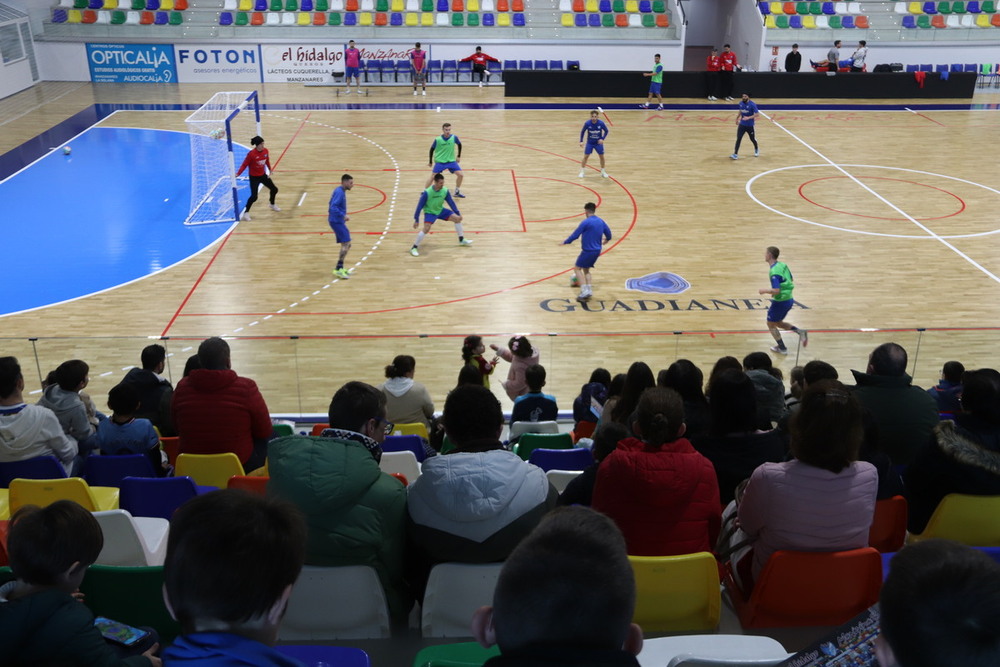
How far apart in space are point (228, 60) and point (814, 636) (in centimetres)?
2994

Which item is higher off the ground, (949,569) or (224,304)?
(949,569)

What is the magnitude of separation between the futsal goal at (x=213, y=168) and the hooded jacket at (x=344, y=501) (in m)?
14.1

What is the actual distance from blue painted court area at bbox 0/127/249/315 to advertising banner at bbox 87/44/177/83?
805 cm

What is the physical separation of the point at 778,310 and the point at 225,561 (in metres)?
10.8

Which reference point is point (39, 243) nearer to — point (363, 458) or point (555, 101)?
point (363, 458)

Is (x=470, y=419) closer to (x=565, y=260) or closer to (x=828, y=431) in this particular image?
(x=828, y=431)

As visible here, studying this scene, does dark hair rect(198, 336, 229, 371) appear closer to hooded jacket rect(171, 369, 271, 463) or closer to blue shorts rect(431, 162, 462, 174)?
hooded jacket rect(171, 369, 271, 463)

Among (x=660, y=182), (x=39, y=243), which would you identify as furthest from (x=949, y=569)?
(x=660, y=182)

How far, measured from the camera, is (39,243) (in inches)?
623

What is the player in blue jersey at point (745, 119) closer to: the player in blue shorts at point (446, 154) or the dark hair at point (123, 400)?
the player in blue shorts at point (446, 154)

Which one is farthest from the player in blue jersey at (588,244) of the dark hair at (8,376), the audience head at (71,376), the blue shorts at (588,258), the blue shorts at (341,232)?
the dark hair at (8,376)

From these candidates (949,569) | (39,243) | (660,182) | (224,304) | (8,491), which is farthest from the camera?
(660,182)

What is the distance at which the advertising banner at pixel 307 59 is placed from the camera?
30.2 meters

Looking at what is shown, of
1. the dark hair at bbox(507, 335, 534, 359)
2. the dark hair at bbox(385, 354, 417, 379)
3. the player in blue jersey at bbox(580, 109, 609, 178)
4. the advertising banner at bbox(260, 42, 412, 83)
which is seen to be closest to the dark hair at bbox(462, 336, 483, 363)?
the dark hair at bbox(507, 335, 534, 359)
